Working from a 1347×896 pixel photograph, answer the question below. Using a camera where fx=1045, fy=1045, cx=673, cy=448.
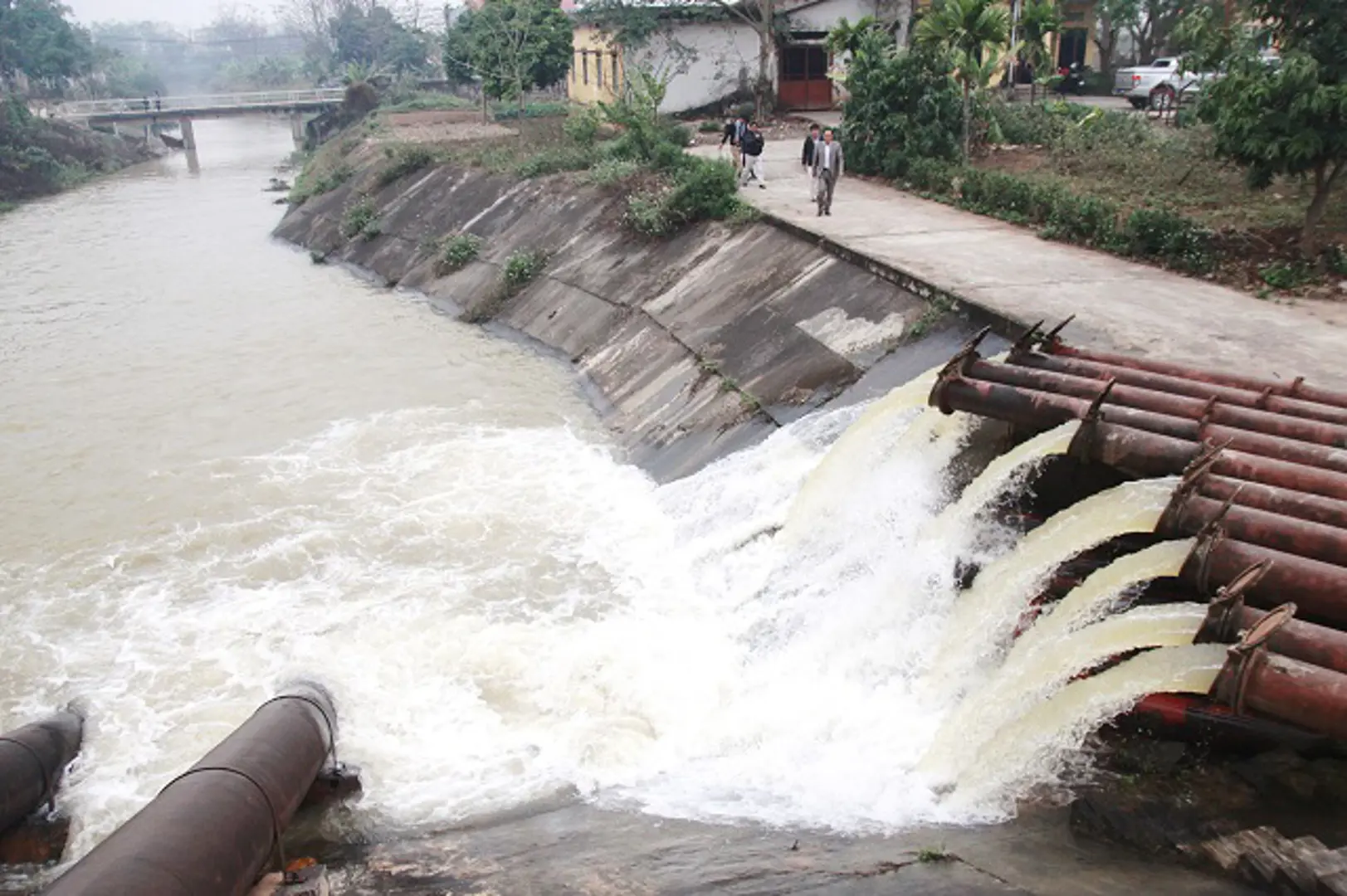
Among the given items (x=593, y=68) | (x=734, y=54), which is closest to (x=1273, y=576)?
(x=734, y=54)

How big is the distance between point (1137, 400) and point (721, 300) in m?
9.14

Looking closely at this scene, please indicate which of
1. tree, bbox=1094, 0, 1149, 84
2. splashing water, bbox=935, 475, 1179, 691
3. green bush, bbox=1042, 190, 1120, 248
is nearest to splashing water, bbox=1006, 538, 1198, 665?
splashing water, bbox=935, 475, 1179, 691

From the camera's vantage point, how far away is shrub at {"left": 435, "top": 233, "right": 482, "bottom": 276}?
78.7 ft

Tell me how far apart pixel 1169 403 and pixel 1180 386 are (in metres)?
0.57

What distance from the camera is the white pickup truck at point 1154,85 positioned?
2602cm

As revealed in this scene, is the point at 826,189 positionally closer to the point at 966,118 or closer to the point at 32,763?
the point at 966,118

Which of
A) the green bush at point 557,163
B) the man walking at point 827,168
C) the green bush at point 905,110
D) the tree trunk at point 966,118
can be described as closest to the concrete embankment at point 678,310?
the green bush at point 557,163

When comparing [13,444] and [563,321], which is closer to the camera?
[13,444]

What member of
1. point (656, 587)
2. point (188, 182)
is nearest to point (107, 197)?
point (188, 182)

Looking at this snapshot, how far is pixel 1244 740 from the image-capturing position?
605 centimetres

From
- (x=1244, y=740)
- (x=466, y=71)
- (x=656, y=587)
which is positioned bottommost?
A: (x=656, y=587)

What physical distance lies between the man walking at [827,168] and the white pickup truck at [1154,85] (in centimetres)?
1217

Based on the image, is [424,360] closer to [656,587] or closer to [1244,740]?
[656,587]

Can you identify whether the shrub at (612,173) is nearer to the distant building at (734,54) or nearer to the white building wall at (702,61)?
the distant building at (734,54)
